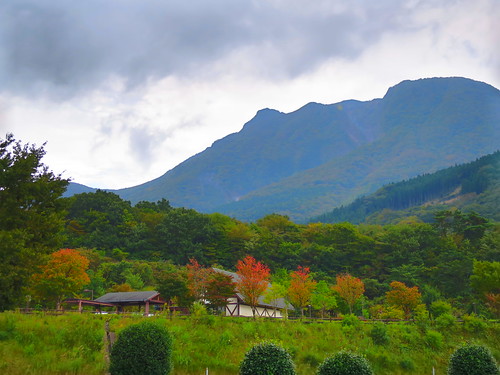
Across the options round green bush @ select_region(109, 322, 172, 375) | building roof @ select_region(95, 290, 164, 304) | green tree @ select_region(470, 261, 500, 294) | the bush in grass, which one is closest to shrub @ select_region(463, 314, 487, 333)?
green tree @ select_region(470, 261, 500, 294)

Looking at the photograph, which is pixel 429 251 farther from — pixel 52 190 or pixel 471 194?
pixel 471 194

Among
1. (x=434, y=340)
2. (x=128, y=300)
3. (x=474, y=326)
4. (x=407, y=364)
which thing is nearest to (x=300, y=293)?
(x=434, y=340)

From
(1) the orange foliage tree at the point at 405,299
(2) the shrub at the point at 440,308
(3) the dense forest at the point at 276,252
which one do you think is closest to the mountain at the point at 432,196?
(3) the dense forest at the point at 276,252

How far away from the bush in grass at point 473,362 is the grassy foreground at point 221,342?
5.75 meters

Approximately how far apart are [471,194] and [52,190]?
14369 cm

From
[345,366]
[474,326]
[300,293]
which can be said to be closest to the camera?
[345,366]

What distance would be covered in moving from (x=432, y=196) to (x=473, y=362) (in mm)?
159639

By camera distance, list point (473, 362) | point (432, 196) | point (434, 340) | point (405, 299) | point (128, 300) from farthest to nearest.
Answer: point (432, 196)
point (405, 299)
point (128, 300)
point (434, 340)
point (473, 362)

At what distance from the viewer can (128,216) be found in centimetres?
9038

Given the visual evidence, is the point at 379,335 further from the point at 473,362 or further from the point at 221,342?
the point at 473,362

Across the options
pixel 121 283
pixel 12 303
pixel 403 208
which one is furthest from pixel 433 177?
pixel 12 303

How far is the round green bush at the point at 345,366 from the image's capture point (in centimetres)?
1516

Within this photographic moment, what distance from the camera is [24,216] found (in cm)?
2614

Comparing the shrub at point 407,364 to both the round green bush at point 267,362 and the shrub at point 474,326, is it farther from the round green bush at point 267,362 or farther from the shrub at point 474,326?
the round green bush at point 267,362
